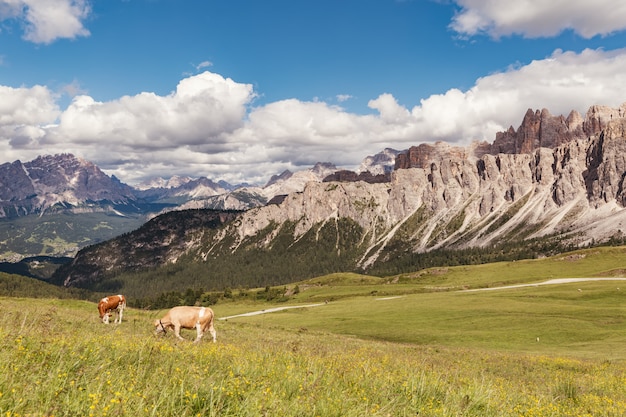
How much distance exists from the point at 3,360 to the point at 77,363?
1408 mm

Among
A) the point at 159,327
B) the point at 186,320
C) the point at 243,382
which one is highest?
the point at 243,382

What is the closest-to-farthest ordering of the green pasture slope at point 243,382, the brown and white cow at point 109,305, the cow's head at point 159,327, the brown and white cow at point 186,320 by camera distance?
the green pasture slope at point 243,382, the cow's head at point 159,327, the brown and white cow at point 186,320, the brown and white cow at point 109,305

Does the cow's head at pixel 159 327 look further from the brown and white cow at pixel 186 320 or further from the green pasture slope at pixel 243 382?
the green pasture slope at pixel 243 382

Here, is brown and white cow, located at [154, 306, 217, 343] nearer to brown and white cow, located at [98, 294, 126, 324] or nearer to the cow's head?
the cow's head

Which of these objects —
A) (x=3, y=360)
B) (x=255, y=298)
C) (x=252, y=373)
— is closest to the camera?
(x=3, y=360)

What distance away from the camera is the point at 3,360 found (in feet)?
24.2

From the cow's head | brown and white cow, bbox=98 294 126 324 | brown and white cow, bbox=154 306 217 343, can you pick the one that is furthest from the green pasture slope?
brown and white cow, bbox=98 294 126 324

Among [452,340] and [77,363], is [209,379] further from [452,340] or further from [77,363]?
[452,340]

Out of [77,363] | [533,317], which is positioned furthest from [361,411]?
[533,317]

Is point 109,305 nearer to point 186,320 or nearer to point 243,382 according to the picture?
point 186,320

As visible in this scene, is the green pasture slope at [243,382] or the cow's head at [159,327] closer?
the green pasture slope at [243,382]

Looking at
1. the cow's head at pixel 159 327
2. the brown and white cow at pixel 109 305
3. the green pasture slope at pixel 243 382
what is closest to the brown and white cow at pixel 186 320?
the cow's head at pixel 159 327

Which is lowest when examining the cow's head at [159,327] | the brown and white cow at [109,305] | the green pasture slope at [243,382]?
the brown and white cow at [109,305]

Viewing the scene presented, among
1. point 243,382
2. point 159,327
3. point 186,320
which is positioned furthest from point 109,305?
point 243,382
